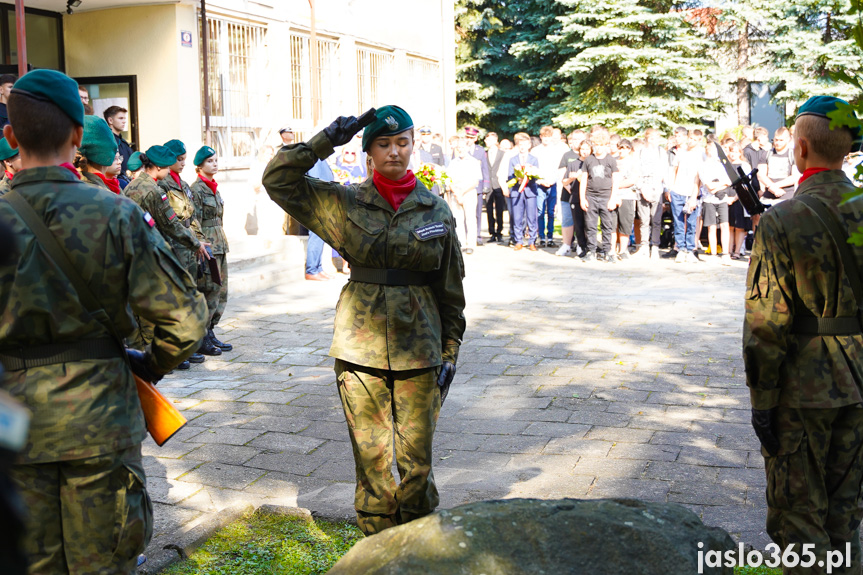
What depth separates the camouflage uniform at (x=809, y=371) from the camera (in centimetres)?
377

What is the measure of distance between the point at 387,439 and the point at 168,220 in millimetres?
4777

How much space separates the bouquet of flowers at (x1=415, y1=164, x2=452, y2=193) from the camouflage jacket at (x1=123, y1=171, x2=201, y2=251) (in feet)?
25.1

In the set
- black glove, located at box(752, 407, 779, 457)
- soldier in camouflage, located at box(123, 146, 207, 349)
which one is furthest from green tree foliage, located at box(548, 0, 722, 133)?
black glove, located at box(752, 407, 779, 457)

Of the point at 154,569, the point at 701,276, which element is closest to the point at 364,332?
the point at 154,569

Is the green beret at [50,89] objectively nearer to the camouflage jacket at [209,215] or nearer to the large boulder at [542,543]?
the large boulder at [542,543]

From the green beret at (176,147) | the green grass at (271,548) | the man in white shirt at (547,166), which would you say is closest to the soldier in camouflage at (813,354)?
the green grass at (271,548)

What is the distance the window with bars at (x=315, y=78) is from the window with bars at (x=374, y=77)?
3.89ft

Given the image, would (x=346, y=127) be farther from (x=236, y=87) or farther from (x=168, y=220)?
(x=236, y=87)

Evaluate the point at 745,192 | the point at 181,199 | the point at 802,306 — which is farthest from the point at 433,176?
the point at 802,306

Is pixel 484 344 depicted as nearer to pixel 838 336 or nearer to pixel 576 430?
pixel 576 430

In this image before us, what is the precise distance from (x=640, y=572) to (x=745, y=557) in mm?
1676

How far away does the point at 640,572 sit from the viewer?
2955 millimetres

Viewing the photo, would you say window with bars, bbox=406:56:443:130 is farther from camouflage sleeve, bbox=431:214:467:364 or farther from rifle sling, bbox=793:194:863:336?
rifle sling, bbox=793:194:863:336

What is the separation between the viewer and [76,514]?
294 centimetres
